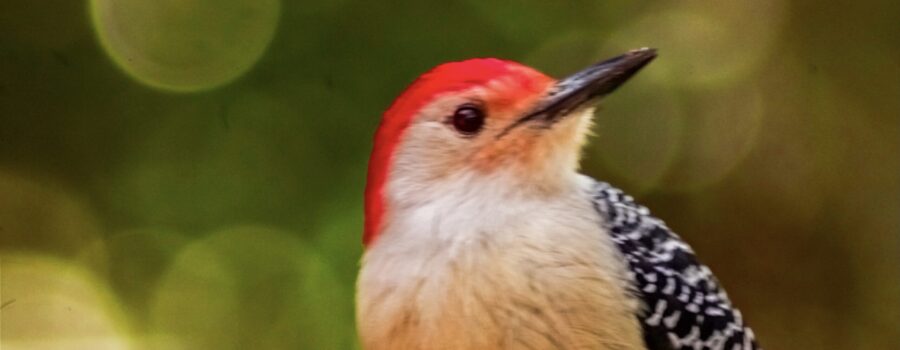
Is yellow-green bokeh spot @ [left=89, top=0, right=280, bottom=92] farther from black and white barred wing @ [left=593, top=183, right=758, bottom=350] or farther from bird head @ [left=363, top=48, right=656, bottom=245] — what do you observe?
black and white barred wing @ [left=593, top=183, right=758, bottom=350]

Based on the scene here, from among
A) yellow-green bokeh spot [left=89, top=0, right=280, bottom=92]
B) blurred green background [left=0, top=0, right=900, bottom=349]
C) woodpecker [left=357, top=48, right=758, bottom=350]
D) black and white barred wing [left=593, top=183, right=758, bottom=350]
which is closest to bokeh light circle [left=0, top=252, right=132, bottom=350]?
blurred green background [left=0, top=0, right=900, bottom=349]

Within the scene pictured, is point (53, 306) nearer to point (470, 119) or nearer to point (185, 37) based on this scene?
point (185, 37)

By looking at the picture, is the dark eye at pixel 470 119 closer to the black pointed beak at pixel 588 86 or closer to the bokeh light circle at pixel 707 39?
the black pointed beak at pixel 588 86

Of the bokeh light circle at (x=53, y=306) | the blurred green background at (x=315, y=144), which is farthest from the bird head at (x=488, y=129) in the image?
the bokeh light circle at (x=53, y=306)

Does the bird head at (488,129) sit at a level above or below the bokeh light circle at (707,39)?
below

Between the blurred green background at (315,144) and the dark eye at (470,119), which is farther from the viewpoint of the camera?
the blurred green background at (315,144)

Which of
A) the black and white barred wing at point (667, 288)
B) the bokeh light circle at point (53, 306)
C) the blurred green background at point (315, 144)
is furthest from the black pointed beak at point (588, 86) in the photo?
the bokeh light circle at point (53, 306)

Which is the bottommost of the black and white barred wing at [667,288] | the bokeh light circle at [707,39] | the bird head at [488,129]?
the black and white barred wing at [667,288]
